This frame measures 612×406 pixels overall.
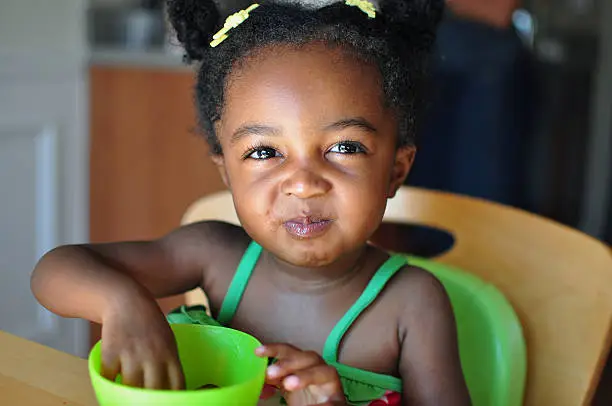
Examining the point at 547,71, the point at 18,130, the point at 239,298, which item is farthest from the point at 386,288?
the point at 547,71

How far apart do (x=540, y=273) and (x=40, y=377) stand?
68cm

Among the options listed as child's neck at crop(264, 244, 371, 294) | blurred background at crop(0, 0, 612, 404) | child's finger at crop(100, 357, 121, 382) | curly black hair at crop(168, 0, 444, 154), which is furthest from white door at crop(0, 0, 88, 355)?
child's finger at crop(100, 357, 121, 382)

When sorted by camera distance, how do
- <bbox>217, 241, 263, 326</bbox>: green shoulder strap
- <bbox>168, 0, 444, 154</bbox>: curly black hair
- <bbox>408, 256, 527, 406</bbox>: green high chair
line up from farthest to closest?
<bbox>408, 256, 527, 406</bbox>: green high chair
<bbox>217, 241, 263, 326</bbox>: green shoulder strap
<bbox>168, 0, 444, 154</bbox>: curly black hair

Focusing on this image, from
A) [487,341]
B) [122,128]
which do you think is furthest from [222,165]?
[122,128]

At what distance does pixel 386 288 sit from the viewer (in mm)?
886

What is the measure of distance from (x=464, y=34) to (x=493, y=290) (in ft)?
3.55

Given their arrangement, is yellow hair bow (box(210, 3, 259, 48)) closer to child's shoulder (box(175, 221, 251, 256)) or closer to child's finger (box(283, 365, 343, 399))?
child's shoulder (box(175, 221, 251, 256))

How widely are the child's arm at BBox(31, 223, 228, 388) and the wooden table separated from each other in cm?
4

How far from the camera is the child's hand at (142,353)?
58cm

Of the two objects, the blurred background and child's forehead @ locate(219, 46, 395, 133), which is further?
the blurred background

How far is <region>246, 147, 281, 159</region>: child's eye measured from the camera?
0.77m

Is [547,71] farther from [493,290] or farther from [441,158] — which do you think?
[493,290]

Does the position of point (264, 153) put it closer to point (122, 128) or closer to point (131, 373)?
point (131, 373)

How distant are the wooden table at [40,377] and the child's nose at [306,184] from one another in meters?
0.24
